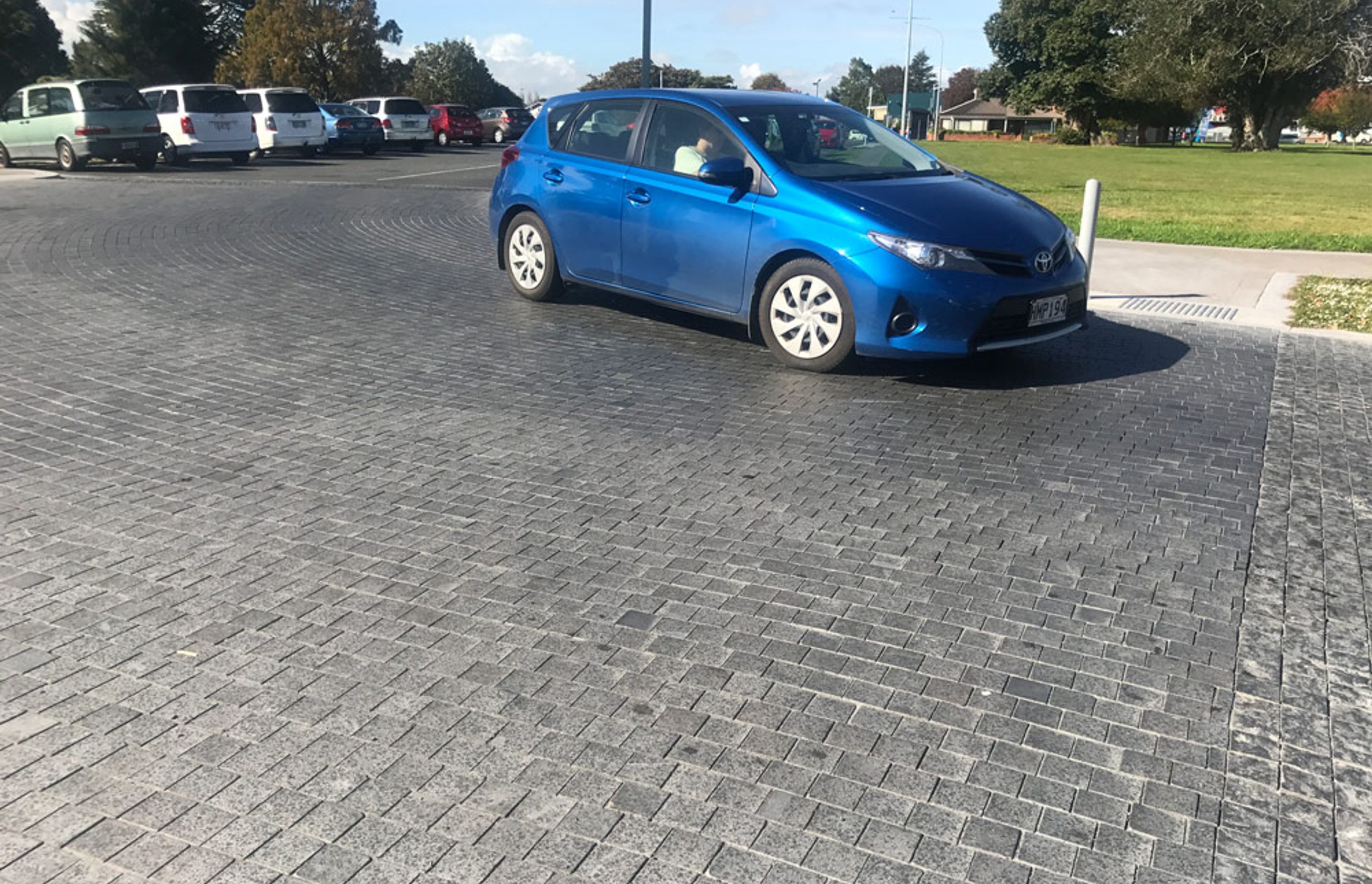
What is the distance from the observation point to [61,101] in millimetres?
24766

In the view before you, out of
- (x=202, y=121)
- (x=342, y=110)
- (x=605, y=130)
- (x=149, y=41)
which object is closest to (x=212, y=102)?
(x=202, y=121)

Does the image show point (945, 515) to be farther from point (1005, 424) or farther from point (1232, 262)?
point (1232, 262)

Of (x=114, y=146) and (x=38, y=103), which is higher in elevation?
(x=38, y=103)

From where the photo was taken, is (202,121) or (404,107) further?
(404,107)

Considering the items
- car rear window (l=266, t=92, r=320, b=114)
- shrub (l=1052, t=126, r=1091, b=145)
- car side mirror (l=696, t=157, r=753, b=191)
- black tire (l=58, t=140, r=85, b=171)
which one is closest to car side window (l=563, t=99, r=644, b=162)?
car side mirror (l=696, t=157, r=753, b=191)

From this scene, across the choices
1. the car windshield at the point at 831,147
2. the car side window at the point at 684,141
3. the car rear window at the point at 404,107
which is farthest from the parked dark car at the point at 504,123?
the car windshield at the point at 831,147

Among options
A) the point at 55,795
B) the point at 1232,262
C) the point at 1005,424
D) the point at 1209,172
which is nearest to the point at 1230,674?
the point at 1005,424

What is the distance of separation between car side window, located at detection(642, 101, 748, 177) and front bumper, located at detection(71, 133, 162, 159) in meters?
20.1

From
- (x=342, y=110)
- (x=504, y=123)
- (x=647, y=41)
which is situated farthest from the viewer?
(x=504, y=123)

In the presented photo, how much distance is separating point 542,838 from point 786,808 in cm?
62

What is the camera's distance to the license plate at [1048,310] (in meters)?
7.15

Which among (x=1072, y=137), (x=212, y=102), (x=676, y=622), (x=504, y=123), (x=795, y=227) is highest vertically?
(x=212, y=102)

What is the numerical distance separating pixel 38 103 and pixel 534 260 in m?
20.9

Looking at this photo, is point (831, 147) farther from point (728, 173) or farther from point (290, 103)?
point (290, 103)
